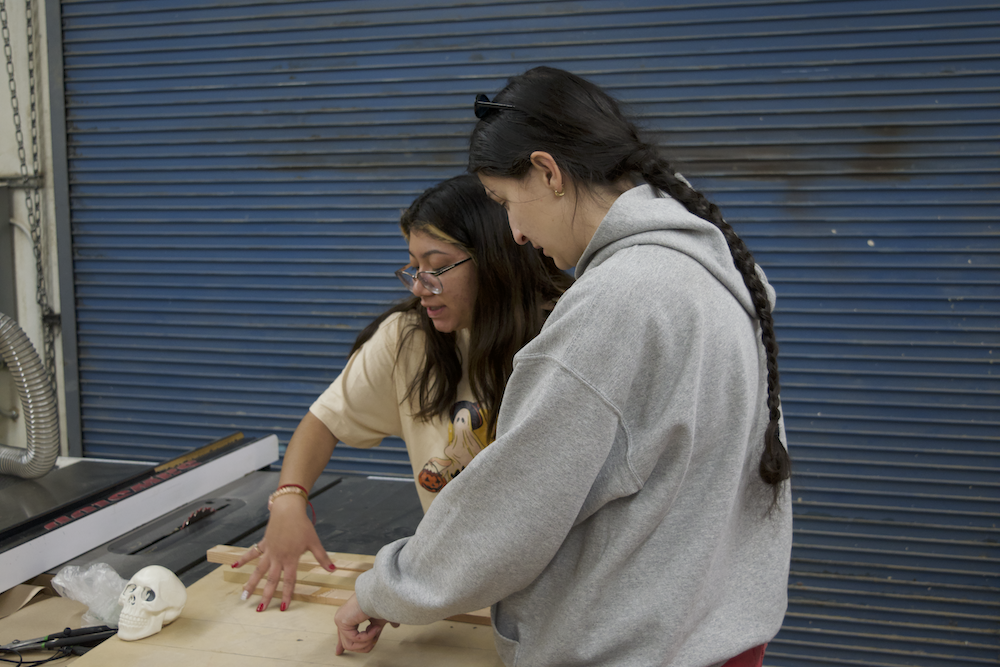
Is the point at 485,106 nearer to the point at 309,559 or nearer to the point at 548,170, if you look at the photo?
the point at 548,170

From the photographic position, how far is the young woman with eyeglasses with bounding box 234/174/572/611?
157cm

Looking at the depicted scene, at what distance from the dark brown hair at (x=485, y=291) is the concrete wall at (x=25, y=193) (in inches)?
103

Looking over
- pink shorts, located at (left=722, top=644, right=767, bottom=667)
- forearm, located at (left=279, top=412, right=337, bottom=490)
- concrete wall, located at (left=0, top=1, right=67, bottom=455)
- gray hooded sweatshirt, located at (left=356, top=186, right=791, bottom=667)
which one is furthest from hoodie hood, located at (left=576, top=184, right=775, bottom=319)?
concrete wall, located at (left=0, top=1, right=67, bottom=455)

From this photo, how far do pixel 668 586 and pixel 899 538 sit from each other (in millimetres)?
2355

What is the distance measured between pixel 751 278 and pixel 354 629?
2.60ft

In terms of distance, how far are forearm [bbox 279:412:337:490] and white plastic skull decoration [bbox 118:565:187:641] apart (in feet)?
1.27

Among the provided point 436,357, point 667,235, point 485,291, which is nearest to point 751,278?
point 667,235

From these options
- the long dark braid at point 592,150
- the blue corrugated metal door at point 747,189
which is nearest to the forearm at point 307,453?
the long dark braid at point 592,150

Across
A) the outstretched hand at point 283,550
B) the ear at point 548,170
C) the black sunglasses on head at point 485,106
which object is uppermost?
the black sunglasses on head at point 485,106

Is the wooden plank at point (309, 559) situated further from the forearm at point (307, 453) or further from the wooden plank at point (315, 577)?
the forearm at point (307, 453)

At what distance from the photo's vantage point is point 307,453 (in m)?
1.70

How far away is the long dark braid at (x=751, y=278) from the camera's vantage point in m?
0.97

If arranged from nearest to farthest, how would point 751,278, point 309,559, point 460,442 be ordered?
1. point 751,278
2. point 309,559
3. point 460,442

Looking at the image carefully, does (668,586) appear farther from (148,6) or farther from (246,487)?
(148,6)
